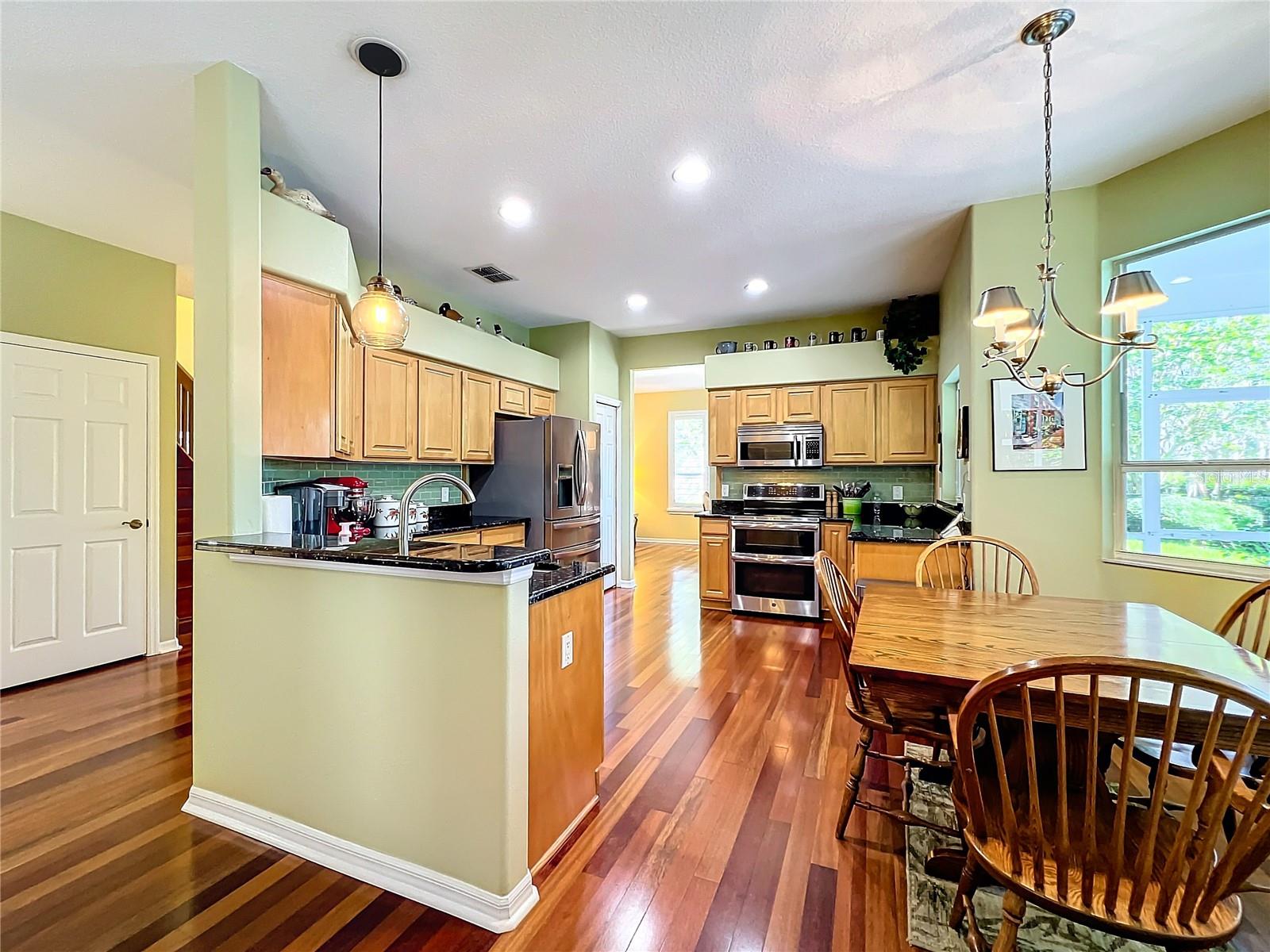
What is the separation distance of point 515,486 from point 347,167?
8.65ft

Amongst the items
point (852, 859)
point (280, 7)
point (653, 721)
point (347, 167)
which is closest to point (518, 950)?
point (852, 859)

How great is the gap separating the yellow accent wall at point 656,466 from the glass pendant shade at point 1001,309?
7.57 metres

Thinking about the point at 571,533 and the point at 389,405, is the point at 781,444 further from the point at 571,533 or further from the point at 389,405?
the point at 389,405

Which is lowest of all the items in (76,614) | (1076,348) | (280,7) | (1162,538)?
(76,614)

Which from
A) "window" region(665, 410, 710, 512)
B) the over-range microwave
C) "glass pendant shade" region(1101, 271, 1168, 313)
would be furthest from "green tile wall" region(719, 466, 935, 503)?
"window" region(665, 410, 710, 512)

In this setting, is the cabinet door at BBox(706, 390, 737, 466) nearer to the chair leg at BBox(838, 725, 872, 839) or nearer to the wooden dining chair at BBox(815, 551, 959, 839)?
the wooden dining chair at BBox(815, 551, 959, 839)

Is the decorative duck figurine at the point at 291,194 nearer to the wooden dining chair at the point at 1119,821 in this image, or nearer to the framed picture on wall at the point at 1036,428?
the wooden dining chair at the point at 1119,821

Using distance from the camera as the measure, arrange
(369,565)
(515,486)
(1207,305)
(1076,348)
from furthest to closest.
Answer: (515,486), (1076,348), (1207,305), (369,565)

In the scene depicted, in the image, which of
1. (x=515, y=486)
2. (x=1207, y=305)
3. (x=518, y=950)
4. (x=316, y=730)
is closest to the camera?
(x=518, y=950)

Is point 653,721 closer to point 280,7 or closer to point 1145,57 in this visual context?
point 280,7

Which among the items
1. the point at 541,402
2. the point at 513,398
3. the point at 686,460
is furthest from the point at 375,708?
the point at 686,460

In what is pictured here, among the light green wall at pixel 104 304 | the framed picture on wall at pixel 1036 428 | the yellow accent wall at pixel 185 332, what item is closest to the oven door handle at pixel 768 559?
the framed picture on wall at pixel 1036 428

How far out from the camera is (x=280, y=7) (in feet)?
5.74

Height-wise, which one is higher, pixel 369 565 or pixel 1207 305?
pixel 1207 305
